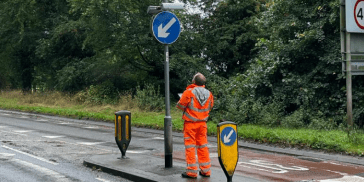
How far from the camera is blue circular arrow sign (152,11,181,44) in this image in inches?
346

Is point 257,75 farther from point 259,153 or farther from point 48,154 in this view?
point 48,154

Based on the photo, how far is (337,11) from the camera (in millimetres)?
16531

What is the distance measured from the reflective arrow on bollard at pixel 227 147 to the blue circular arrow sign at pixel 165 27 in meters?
2.45

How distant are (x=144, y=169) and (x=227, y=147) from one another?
212cm

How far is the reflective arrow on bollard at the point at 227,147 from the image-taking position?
7.12 meters

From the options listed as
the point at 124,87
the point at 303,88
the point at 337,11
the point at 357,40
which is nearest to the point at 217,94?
the point at 303,88

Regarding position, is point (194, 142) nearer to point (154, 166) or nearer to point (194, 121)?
point (194, 121)

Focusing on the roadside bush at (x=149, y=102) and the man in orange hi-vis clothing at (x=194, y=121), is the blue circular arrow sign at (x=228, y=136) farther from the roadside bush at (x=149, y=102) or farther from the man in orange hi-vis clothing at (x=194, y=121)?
the roadside bush at (x=149, y=102)

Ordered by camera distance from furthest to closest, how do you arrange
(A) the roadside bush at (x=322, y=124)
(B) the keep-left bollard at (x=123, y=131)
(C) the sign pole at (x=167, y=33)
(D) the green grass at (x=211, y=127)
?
1. (A) the roadside bush at (x=322, y=124)
2. (D) the green grass at (x=211, y=127)
3. (B) the keep-left bollard at (x=123, y=131)
4. (C) the sign pole at (x=167, y=33)

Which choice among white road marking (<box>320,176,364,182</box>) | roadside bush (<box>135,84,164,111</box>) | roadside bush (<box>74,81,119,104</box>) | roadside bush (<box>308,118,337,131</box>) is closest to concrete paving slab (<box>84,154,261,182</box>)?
white road marking (<box>320,176,364,182</box>)

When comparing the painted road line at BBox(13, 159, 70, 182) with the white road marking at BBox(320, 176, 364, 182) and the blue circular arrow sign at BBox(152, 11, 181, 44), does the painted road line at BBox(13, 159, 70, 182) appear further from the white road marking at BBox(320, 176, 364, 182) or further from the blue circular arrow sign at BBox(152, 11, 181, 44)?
the white road marking at BBox(320, 176, 364, 182)

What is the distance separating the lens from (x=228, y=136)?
284 inches

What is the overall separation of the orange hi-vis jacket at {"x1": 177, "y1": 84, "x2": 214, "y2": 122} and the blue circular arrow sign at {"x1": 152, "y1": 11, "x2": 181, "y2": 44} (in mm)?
1555

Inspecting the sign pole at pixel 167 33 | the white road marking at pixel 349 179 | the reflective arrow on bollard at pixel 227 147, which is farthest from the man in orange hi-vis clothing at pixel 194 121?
the white road marking at pixel 349 179
